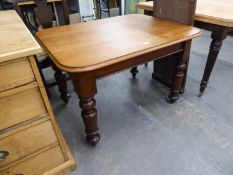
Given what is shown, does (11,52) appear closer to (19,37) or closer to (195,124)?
(19,37)

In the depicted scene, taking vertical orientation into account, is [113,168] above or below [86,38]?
below

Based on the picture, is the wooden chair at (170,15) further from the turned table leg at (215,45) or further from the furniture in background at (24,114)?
the furniture in background at (24,114)

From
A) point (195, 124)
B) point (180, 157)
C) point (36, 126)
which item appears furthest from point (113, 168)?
point (195, 124)

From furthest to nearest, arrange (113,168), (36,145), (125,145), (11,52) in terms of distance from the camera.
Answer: (125,145)
(113,168)
(36,145)
(11,52)

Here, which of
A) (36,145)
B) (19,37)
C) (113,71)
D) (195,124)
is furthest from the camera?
(195,124)

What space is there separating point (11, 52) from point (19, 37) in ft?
0.64

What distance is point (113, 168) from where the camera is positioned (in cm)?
125

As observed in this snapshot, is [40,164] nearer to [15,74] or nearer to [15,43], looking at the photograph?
[15,74]

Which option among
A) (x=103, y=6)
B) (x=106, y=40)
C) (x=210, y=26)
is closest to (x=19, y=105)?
(x=106, y=40)

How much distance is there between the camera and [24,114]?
0.90 meters

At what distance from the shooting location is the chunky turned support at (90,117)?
3.77 feet

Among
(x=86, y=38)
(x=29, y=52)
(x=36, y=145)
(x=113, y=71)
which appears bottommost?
(x=36, y=145)

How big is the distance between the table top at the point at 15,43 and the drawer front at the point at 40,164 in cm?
59

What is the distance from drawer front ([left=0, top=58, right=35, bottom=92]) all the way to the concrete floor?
0.74 m
